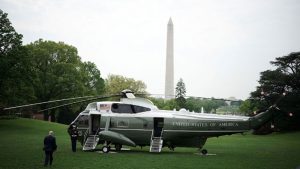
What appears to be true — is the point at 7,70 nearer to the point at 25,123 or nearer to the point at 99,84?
the point at 25,123

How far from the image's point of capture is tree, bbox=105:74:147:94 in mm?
95250

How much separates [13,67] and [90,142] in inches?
1241

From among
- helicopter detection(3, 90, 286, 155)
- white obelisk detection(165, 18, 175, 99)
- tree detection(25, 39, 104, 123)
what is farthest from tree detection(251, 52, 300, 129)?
helicopter detection(3, 90, 286, 155)

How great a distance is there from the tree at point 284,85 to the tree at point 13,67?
1423 inches

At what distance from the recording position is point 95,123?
2703 centimetres

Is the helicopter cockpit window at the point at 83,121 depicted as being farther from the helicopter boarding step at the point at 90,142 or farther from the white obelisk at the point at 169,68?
the white obelisk at the point at 169,68

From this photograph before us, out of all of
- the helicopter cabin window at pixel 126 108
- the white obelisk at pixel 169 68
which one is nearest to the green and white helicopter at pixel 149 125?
the helicopter cabin window at pixel 126 108

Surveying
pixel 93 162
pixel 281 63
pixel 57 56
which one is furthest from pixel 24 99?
pixel 281 63

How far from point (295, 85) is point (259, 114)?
151 feet

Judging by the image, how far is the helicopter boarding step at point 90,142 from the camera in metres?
25.9

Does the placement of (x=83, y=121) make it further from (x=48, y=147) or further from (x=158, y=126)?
(x=48, y=147)

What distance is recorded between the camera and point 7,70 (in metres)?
51.7

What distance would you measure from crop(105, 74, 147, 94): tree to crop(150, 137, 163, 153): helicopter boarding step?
6957 centimetres

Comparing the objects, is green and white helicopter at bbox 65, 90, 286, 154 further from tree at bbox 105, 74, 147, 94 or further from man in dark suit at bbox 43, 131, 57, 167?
tree at bbox 105, 74, 147, 94
